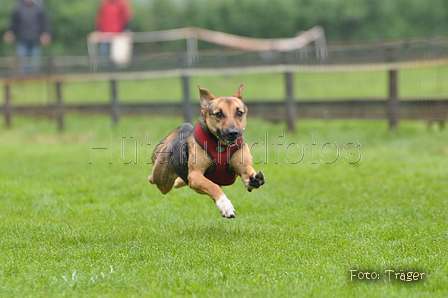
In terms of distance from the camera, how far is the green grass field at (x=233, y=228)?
461cm

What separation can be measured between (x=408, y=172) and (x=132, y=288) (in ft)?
20.1

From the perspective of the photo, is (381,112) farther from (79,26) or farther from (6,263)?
(79,26)

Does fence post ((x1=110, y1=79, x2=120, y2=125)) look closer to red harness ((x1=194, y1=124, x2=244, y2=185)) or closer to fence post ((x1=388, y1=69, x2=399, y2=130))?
fence post ((x1=388, y1=69, x2=399, y2=130))

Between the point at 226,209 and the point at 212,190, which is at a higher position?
the point at 212,190

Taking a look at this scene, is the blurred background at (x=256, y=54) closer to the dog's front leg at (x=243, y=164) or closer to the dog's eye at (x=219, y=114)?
the dog's front leg at (x=243, y=164)

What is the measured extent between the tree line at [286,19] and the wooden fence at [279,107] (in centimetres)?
905

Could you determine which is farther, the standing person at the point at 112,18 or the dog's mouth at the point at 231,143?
the standing person at the point at 112,18

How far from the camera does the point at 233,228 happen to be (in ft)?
21.2

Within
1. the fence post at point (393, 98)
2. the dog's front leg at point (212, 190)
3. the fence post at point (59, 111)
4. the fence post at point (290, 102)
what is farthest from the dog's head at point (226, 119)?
the fence post at point (59, 111)

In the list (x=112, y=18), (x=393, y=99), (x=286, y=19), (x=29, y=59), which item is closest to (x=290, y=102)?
(x=393, y=99)

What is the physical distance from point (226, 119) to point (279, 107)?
946 centimetres

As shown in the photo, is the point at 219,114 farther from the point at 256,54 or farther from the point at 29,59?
the point at 29,59

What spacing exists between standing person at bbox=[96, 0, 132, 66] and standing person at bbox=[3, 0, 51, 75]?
7.83 ft

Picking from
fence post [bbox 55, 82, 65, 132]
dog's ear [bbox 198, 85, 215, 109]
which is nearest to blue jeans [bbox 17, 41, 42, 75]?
fence post [bbox 55, 82, 65, 132]
